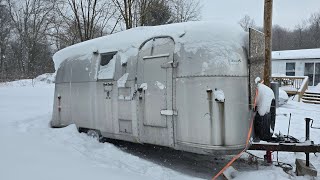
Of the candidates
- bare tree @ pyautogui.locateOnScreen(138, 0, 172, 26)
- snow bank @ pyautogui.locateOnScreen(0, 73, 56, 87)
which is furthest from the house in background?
snow bank @ pyautogui.locateOnScreen(0, 73, 56, 87)

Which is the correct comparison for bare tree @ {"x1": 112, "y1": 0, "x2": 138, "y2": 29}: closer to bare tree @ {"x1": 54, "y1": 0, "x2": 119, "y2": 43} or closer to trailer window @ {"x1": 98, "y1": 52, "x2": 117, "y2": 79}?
bare tree @ {"x1": 54, "y1": 0, "x2": 119, "y2": 43}

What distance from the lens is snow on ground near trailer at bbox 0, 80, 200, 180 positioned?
15.6 ft

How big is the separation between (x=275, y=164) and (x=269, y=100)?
59.8 inches

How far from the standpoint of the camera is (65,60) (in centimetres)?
865

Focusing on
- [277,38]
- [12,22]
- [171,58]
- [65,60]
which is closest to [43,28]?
[12,22]

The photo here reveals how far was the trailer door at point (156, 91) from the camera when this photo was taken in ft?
20.0

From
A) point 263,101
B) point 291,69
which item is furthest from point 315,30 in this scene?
point 263,101

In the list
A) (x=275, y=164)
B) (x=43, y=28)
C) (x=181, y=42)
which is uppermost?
(x=43, y=28)

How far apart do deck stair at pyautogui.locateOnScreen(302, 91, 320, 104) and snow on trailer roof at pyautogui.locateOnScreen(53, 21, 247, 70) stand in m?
14.4

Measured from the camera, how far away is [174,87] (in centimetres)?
602

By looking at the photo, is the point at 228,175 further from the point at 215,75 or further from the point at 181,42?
the point at 181,42

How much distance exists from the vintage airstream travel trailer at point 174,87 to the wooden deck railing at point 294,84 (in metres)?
14.4

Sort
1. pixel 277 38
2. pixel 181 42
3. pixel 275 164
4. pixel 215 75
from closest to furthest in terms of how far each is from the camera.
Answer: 1. pixel 215 75
2. pixel 181 42
3. pixel 275 164
4. pixel 277 38

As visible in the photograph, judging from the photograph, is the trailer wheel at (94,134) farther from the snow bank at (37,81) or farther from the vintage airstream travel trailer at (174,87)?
the snow bank at (37,81)
